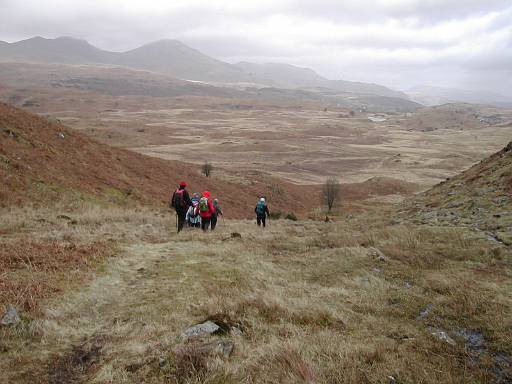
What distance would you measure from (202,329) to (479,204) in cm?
1611

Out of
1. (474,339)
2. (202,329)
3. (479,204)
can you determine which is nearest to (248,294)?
(202,329)

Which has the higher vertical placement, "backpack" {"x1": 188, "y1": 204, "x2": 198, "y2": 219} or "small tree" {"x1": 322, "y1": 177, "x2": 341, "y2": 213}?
"backpack" {"x1": 188, "y1": 204, "x2": 198, "y2": 219}

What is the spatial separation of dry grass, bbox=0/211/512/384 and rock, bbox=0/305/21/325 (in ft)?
1.36

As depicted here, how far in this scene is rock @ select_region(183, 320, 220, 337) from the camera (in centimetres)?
653

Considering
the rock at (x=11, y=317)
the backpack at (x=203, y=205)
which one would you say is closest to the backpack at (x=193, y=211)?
the backpack at (x=203, y=205)

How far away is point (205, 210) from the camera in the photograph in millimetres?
17547

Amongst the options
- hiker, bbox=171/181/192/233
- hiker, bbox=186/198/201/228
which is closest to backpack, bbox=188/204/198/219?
hiker, bbox=186/198/201/228

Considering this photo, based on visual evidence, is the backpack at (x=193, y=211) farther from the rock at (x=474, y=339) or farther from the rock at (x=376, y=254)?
the rock at (x=474, y=339)

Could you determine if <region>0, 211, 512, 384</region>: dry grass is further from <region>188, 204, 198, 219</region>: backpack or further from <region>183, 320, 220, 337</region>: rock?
<region>188, 204, 198, 219</region>: backpack

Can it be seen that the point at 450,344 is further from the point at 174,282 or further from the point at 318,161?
the point at 318,161

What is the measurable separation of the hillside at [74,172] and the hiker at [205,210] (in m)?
9.35

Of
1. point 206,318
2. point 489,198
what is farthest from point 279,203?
point 206,318

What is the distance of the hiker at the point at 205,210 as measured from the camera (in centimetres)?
1738

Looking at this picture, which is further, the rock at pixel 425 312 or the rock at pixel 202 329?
the rock at pixel 425 312
